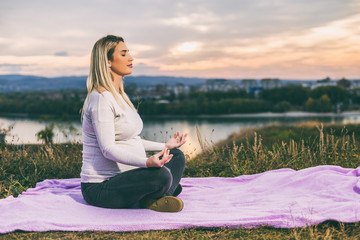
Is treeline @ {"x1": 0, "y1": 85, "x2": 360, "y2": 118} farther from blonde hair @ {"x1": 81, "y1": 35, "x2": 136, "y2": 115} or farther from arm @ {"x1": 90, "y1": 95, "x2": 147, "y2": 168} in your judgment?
arm @ {"x1": 90, "y1": 95, "x2": 147, "y2": 168}

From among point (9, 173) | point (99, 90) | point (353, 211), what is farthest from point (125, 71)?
point (9, 173)

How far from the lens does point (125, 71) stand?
2857mm

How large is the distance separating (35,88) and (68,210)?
75911 millimetres

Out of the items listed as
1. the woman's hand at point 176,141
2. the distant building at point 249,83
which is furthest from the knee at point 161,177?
the distant building at point 249,83

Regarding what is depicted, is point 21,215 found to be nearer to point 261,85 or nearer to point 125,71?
point 125,71

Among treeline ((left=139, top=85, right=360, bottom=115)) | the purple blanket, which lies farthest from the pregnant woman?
treeline ((left=139, top=85, right=360, bottom=115))

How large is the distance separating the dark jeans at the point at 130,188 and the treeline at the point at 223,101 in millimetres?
42452

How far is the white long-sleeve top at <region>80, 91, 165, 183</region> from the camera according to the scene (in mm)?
2539

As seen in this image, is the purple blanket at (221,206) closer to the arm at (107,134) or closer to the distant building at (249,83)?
the arm at (107,134)

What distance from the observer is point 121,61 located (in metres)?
2.81

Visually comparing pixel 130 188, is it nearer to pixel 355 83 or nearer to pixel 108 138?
pixel 108 138

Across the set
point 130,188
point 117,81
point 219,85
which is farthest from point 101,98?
point 219,85

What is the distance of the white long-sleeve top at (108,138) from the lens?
2539 mm

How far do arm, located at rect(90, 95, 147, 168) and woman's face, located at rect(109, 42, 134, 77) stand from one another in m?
0.38
